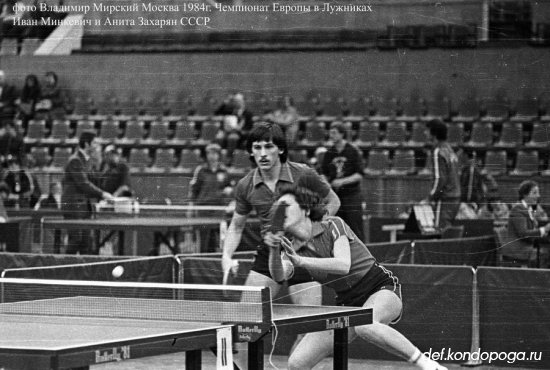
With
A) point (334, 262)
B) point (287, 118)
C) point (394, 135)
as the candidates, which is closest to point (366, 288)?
point (334, 262)

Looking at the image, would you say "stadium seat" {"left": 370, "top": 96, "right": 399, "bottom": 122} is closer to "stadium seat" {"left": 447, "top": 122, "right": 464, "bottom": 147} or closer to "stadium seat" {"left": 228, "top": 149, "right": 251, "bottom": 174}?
"stadium seat" {"left": 447, "top": 122, "right": 464, "bottom": 147}

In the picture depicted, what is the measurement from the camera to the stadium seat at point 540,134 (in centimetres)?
888

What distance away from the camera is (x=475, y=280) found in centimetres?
870

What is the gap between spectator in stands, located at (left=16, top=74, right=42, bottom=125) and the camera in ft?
34.9

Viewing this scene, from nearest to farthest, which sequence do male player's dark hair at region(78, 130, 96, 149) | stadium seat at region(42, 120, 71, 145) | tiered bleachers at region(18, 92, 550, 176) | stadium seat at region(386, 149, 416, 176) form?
tiered bleachers at region(18, 92, 550, 176)
stadium seat at region(386, 149, 416, 176)
male player's dark hair at region(78, 130, 96, 149)
stadium seat at region(42, 120, 71, 145)

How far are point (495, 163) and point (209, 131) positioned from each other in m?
3.52

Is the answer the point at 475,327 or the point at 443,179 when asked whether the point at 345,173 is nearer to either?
the point at 443,179

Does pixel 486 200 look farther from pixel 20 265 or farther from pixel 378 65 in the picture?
pixel 20 265

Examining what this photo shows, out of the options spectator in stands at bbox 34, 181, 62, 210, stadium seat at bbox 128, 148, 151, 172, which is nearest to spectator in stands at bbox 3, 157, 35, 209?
spectator in stands at bbox 34, 181, 62, 210

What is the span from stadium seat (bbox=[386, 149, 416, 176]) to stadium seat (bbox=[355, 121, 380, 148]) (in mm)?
244

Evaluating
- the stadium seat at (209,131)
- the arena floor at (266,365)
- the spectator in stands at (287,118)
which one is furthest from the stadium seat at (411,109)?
the stadium seat at (209,131)

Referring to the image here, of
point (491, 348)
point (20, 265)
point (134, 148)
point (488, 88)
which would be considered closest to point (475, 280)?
point (491, 348)

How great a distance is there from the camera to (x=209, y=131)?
39.6ft

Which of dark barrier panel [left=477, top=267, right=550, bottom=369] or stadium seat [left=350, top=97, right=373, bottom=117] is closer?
dark barrier panel [left=477, top=267, right=550, bottom=369]
